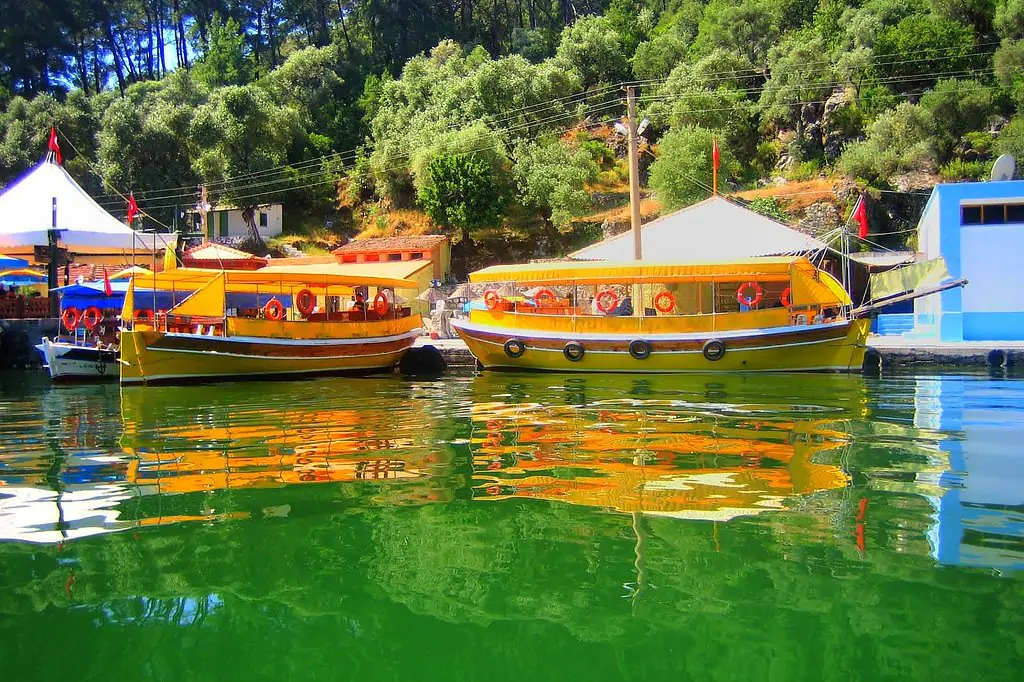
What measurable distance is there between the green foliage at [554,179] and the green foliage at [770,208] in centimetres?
916

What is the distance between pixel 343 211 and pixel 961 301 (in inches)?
1553

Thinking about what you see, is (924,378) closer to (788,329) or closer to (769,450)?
(788,329)

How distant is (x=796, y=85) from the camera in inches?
1874

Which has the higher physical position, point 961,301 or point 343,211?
point 343,211

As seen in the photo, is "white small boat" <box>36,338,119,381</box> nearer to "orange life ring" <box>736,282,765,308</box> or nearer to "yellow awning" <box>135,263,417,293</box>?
"yellow awning" <box>135,263,417,293</box>

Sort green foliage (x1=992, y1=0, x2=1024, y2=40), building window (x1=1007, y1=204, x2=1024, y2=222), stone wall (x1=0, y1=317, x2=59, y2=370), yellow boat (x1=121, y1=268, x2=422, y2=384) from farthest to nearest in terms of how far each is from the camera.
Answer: green foliage (x1=992, y1=0, x2=1024, y2=40) < stone wall (x1=0, y1=317, x2=59, y2=370) < building window (x1=1007, y1=204, x2=1024, y2=222) < yellow boat (x1=121, y1=268, x2=422, y2=384)

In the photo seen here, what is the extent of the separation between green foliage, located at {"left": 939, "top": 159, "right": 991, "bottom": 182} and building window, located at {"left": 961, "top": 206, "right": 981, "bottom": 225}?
14146 millimetres

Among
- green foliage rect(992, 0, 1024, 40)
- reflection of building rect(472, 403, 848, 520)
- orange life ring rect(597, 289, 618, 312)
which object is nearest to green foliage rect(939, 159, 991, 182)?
green foliage rect(992, 0, 1024, 40)

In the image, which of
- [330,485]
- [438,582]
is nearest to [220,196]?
[330,485]

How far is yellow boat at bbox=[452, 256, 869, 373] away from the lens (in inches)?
810

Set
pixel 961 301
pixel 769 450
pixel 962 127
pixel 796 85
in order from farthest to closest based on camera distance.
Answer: pixel 796 85 → pixel 962 127 → pixel 961 301 → pixel 769 450

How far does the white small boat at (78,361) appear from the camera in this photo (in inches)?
878

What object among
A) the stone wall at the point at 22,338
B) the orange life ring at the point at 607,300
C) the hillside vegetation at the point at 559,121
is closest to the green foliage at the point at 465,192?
the hillside vegetation at the point at 559,121

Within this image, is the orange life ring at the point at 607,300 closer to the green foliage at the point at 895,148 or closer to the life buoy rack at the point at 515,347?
the life buoy rack at the point at 515,347
